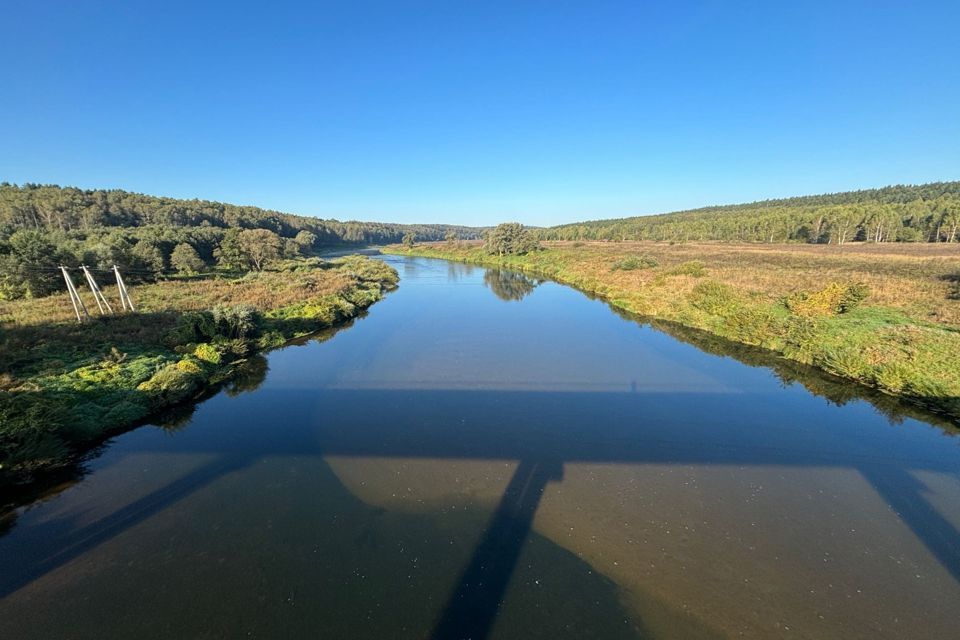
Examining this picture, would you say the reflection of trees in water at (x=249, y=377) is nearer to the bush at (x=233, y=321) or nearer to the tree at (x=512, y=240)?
the bush at (x=233, y=321)

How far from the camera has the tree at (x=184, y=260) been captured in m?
45.8

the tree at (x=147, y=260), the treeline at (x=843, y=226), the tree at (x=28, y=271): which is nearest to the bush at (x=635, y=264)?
the tree at (x=147, y=260)

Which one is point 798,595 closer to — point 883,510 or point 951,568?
point 951,568

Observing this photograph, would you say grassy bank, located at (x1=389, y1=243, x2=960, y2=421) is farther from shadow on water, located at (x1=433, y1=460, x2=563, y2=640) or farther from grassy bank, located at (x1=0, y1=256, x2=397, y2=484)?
grassy bank, located at (x1=0, y1=256, x2=397, y2=484)

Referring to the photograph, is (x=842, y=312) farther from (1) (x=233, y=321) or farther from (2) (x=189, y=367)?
(1) (x=233, y=321)

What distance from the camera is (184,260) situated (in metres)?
45.9

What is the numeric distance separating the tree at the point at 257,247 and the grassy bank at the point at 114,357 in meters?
26.1

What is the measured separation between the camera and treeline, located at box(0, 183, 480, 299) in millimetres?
30578

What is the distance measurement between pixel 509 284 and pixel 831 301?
105 feet

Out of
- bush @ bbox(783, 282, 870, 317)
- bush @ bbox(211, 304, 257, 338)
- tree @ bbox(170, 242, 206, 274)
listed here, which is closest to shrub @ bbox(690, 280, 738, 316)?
bush @ bbox(783, 282, 870, 317)

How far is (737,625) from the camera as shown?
241 inches

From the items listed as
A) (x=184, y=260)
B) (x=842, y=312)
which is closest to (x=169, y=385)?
(x=842, y=312)

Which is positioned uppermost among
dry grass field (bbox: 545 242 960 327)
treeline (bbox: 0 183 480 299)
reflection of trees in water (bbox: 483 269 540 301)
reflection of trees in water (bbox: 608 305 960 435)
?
treeline (bbox: 0 183 480 299)

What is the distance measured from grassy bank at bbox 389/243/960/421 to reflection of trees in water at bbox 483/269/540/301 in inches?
346
